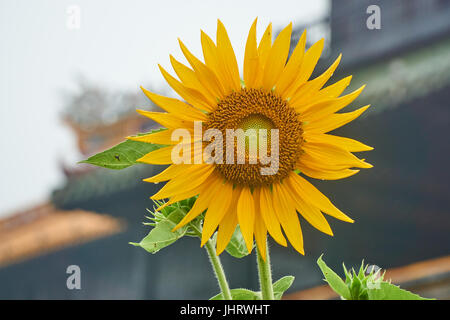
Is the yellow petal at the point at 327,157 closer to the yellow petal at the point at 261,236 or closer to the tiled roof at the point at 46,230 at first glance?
the yellow petal at the point at 261,236

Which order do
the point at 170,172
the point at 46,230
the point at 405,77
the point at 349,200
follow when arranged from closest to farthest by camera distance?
1. the point at 170,172
2. the point at 405,77
3. the point at 349,200
4. the point at 46,230

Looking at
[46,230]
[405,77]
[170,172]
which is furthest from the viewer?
[46,230]

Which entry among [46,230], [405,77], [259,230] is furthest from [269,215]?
[46,230]

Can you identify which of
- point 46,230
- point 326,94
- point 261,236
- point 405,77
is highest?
point 405,77

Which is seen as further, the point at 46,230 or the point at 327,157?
the point at 46,230

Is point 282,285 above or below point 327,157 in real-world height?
below

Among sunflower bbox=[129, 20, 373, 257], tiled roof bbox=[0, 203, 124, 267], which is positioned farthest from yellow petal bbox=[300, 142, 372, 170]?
tiled roof bbox=[0, 203, 124, 267]

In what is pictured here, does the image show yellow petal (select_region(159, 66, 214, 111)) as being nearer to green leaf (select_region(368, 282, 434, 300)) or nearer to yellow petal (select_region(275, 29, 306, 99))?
yellow petal (select_region(275, 29, 306, 99))

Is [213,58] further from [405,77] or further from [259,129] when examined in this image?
[405,77]

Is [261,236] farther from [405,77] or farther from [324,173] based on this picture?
[405,77]
